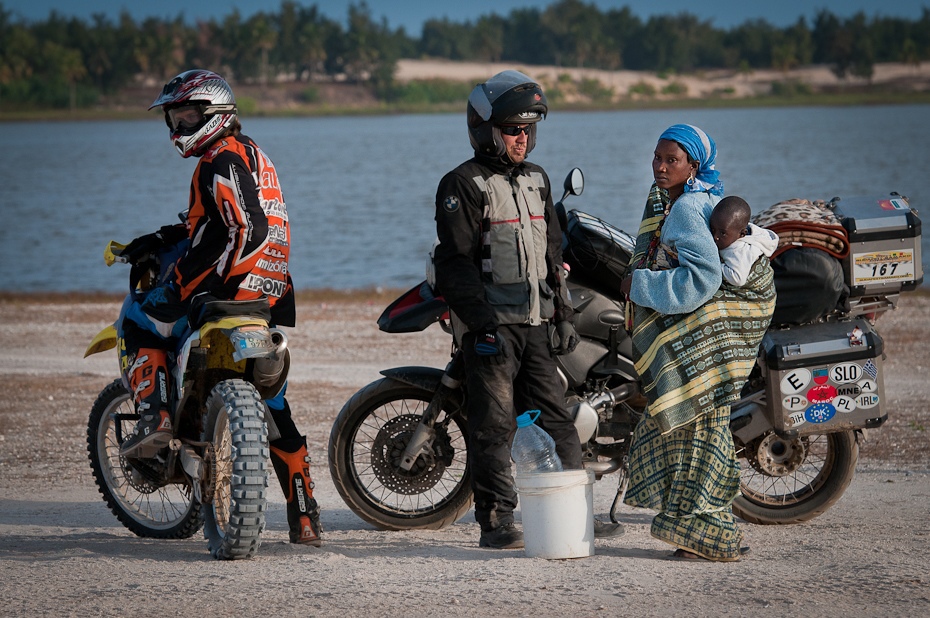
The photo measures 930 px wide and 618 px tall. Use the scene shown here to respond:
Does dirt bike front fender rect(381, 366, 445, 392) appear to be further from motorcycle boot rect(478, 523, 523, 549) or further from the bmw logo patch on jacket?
motorcycle boot rect(478, 523, 523, 549)

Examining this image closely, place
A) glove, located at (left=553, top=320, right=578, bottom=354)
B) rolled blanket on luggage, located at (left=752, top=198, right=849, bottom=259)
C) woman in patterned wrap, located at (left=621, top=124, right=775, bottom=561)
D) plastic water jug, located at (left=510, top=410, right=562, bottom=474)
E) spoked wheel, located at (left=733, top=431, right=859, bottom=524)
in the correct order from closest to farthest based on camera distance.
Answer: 1. woman in patterned wrap, located at (left=621, top=124, right=775, bottom=561)
2. plastic water jug, located at (left=510, top=410, right=562, bottom=474)
3. glove, located at (left=553, top=320, right=578, bottom=354)
4. rolled blanket on luggage, located at (left=752, top=198, right=849, bottom=259)
5. spoked wheel, located at (left=733, top=431, right=859, bottom=524)

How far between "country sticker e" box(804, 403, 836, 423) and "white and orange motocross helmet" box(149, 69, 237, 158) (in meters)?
3.11

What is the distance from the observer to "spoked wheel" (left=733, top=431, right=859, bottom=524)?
645cm

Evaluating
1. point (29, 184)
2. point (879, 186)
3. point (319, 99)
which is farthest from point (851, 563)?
point (319, 99)

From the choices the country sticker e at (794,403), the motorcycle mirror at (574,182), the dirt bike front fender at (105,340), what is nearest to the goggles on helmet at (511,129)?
the motorcycle mirror at (574,182)

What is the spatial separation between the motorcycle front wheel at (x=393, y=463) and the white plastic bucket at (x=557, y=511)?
769 millimetres

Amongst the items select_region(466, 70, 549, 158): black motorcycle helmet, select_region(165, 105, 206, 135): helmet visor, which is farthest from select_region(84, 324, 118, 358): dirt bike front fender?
select_region(466, 70, 549, 158): black motorcycle helmet

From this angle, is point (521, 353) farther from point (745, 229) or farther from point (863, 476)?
point (863, 476)

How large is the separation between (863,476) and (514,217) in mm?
3253

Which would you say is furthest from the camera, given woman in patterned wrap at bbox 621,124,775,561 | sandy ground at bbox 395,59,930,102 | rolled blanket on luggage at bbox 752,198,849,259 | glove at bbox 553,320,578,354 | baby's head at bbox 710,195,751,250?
sandy ground at bbox 395,59,930,102

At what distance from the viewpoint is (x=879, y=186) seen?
4700 cm

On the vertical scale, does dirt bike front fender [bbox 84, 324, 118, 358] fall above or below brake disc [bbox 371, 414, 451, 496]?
above

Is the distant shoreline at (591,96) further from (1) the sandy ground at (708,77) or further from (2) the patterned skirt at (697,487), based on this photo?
(2) the patterned skirt at (697,487)

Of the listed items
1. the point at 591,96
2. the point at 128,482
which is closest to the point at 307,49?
the point at 591,96
